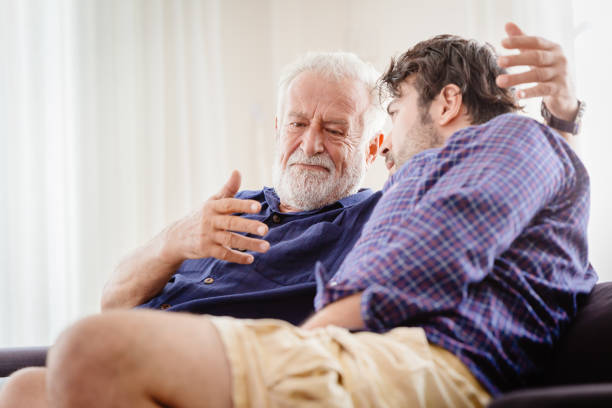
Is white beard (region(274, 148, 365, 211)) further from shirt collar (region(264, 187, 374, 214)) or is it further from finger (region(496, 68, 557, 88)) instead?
finger (region(496, 68, 557, 88))

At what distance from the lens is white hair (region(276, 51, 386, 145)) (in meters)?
1.89

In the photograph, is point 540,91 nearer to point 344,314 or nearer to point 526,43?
point 526,43

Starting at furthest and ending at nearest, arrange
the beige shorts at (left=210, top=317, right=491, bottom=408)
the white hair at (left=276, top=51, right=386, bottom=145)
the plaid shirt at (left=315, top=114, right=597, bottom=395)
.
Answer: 1. the white hair at (left=276, top=51, right=386, bottom=145)
2. the plaid shirt at (left=315, top=114, right=597, bottom=395)
3. the beige shorts at (left=210, top=317, right=491, bottom=408)

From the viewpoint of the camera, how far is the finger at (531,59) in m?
1.17

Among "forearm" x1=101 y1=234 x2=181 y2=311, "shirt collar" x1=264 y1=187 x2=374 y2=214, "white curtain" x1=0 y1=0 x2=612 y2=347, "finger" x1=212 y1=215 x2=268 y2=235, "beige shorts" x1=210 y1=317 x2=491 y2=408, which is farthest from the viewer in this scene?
"white curtain" x1=0 y1=0 x2=612 y2=347

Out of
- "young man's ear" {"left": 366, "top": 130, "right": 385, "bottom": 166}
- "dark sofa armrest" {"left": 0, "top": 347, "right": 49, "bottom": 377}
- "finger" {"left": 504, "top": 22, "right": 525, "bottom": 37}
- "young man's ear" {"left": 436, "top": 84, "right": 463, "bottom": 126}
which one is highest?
"finger" {"left": 504, "top": 22, "right": 525, "bottom": 37}

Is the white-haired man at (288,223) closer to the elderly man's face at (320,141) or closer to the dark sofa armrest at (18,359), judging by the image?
the elderly man's face at (320,141)

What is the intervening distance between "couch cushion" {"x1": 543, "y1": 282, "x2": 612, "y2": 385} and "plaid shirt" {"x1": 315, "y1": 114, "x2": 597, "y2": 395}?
0.03 meters

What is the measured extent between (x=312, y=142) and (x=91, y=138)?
1.74 m

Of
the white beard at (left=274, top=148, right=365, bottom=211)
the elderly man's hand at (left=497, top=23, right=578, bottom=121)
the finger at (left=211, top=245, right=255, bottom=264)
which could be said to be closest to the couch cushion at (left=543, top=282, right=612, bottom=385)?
the elderly man's hand at (left=497, top=23, right=578, bottom=121)

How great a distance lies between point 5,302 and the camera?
2.74 metres

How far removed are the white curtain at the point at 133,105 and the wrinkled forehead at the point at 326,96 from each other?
1021mm

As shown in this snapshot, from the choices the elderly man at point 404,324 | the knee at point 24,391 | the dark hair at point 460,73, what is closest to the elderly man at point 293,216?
the dark hair at point 460,73

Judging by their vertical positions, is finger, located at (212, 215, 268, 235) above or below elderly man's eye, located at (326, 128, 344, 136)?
below
